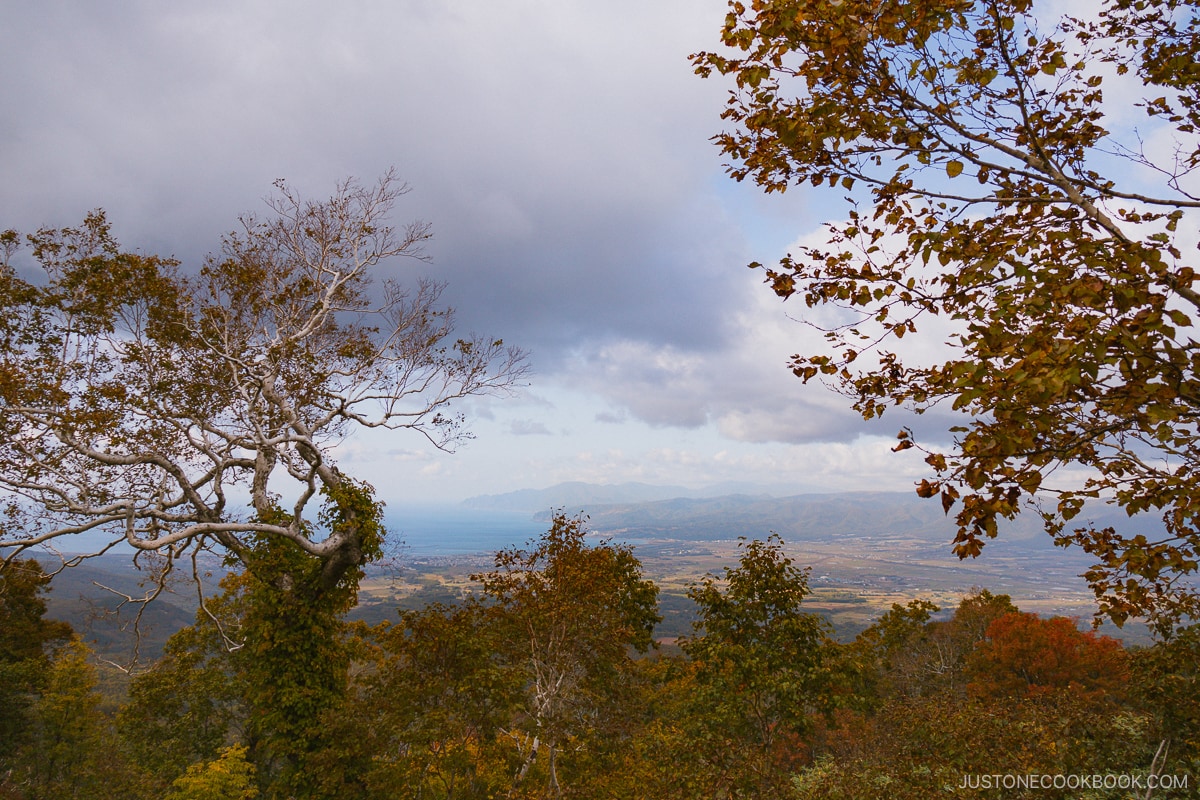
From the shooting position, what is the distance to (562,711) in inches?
415

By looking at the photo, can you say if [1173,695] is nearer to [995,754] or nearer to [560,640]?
[995,754]

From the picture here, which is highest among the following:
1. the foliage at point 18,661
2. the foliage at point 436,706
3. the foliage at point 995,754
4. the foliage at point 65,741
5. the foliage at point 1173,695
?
the foliage at point 1173,695

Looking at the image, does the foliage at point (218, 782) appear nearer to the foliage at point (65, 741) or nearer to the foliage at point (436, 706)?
the foliage at point (436, 706)

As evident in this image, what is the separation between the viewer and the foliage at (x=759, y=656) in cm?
1089

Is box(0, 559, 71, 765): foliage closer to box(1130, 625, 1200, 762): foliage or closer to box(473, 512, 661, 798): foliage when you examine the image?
box(473, 512, 661, 798): foliage

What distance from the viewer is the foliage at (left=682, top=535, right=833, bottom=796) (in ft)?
35.7

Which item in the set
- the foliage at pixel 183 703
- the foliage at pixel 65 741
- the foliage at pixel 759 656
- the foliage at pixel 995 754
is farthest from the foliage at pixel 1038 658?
the foliage at pixel 65 741

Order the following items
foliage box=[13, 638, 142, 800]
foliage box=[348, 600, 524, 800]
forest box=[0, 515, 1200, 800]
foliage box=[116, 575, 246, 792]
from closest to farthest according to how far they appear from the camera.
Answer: forest box=[0, 515, 1200, 800] < foliage box=[348, 600, 524, 800] < foliage box=[116, 575, 246, 792] < foliage box=[13, 638, 142, 800]

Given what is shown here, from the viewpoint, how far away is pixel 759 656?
11.9 meters

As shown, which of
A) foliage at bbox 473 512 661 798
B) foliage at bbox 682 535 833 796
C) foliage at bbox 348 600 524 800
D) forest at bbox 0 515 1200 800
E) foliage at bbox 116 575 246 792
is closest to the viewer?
forest at bbox 0 515 1200 800

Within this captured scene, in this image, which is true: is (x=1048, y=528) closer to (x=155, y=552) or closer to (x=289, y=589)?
(x=289, y=589)

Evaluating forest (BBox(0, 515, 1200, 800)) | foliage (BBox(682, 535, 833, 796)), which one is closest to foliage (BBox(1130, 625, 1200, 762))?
forest (BBox(0, 515, 1200, 800))

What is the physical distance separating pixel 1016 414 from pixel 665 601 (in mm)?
118522

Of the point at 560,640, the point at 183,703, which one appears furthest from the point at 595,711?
A: the point at 183,703
